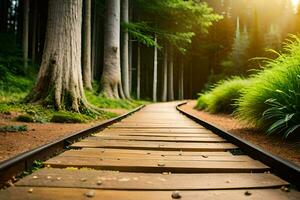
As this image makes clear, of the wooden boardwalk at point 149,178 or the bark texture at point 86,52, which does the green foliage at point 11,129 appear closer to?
the wooden boardwalk at point 149,178

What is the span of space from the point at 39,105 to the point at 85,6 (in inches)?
398

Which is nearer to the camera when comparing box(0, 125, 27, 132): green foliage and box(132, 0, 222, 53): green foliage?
box(0, 125, 27, 132): green foliage

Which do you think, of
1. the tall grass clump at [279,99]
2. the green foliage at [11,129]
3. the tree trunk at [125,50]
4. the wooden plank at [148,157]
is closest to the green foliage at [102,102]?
the tree trunk at [125,50]

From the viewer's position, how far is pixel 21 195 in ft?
6.68

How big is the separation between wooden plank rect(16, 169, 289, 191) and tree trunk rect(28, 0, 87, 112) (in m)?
5.13

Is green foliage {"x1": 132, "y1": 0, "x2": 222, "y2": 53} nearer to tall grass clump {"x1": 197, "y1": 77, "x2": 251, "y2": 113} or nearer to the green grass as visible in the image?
the green grass

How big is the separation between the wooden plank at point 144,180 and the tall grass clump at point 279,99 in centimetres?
165

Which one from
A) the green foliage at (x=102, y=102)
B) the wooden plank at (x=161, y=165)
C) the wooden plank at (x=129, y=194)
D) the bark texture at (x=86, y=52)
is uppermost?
the bark texture at (x=86, y=52)

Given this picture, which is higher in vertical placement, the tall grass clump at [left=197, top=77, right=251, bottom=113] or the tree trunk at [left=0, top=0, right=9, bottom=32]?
the tree trunk at [left=0, top=0, right=9, bottom=32]

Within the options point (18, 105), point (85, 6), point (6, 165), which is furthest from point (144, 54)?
point (6, 165)

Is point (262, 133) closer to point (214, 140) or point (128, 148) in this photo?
point (214, 140)

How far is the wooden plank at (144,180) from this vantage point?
2291 millimetres

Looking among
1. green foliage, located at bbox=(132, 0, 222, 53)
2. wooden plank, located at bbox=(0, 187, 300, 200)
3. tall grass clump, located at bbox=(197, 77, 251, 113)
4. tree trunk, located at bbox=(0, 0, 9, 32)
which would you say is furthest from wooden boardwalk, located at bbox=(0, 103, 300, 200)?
tree trunk, located at bbox=(0, 0, 9, 32)

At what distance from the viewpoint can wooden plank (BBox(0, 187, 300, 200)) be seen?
204 centimetres
